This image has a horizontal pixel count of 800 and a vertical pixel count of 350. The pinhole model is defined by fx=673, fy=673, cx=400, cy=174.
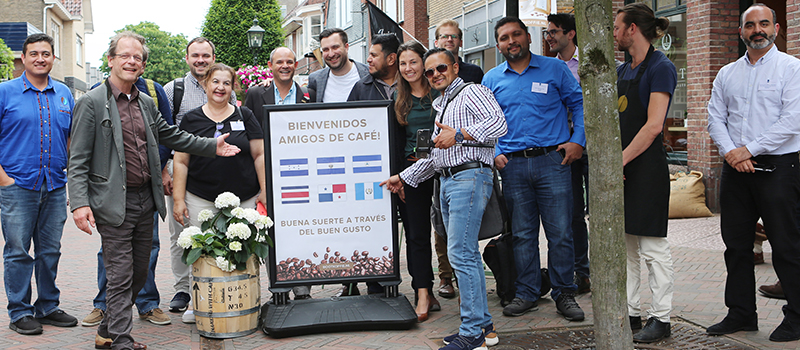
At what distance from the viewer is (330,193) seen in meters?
5.20

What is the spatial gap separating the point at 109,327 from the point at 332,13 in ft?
114

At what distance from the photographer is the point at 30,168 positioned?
→ 5.07 metres

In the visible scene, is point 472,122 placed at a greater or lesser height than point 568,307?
greater

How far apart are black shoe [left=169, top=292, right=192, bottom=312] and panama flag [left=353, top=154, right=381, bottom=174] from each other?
1.87 metres

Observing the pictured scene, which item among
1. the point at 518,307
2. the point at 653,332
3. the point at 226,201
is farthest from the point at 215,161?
the point at 653,332

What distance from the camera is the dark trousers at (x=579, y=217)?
220 inches

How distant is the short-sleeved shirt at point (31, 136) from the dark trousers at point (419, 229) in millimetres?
2740

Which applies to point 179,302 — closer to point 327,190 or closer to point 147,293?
point 147,293

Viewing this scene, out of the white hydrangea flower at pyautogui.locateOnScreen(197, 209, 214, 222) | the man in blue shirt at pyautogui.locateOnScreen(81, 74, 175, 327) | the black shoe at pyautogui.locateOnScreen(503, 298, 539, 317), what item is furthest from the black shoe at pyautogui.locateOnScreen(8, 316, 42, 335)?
the black shoe at pyautogui.locateOnScreen(503, 298, 539, 317)

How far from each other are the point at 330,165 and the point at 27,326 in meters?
2.53

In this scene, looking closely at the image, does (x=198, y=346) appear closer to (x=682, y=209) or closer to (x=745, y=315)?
(x=745, y=315)

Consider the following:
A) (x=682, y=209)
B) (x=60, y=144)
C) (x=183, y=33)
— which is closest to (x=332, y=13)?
(x=682, y=209)

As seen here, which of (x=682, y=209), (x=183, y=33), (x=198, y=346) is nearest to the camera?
(x=198, y=346)

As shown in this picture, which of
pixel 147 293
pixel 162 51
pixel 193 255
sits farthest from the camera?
pixel 162 51
